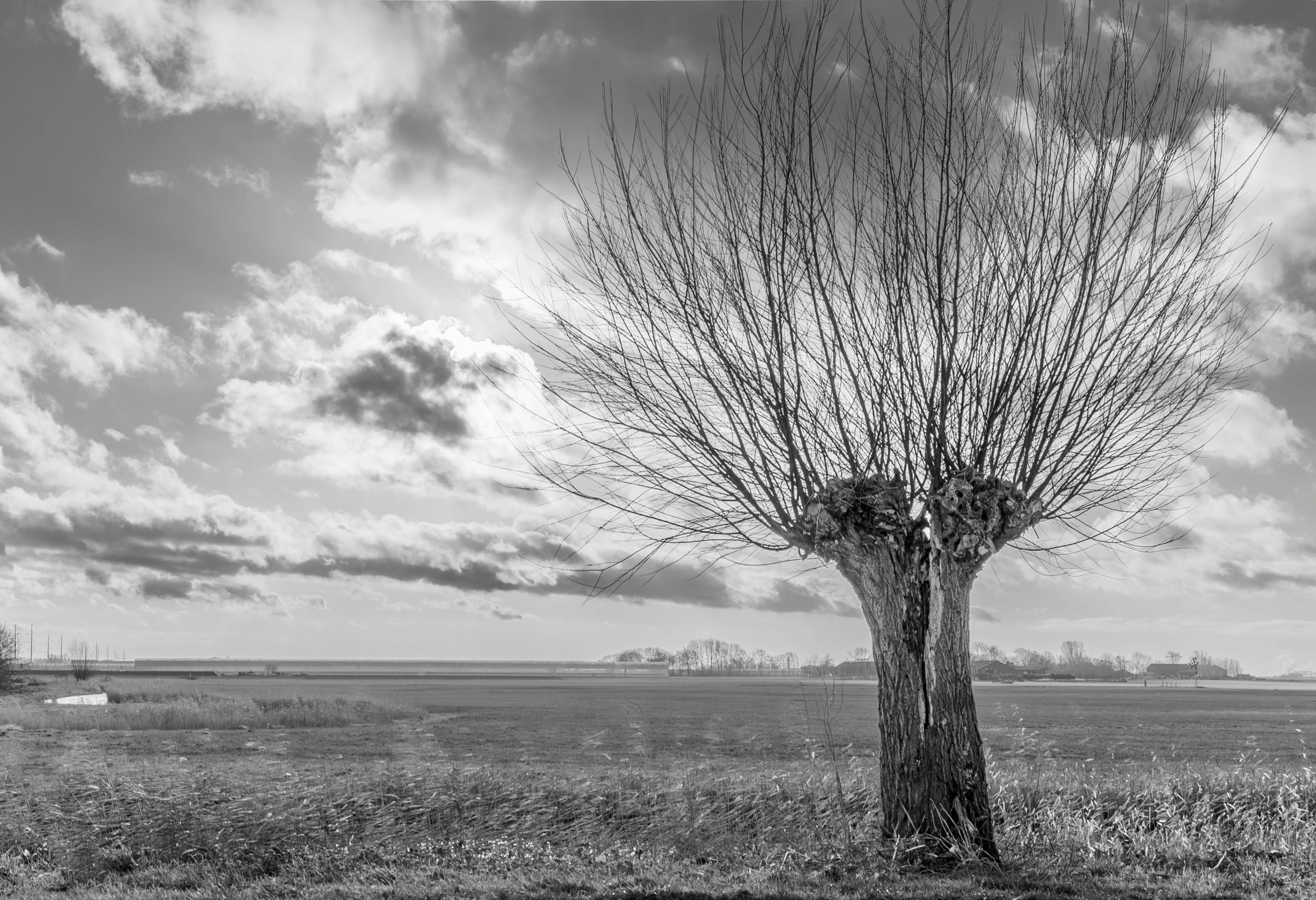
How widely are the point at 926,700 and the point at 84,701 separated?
64.5 metres

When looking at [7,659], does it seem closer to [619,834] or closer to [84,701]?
[84,701]

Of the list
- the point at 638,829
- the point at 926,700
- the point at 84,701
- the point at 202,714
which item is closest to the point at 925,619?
the point at 926,700

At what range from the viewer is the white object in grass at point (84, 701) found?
2019 inches

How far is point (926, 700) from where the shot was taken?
27.4 feet

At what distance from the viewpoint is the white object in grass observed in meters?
51.3

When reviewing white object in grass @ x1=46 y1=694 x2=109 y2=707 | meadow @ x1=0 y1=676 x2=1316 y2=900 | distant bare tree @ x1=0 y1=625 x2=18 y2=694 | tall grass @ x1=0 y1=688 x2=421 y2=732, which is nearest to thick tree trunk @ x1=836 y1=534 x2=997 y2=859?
meadow @ x1=0 y1=676 x2=1316 y2=900

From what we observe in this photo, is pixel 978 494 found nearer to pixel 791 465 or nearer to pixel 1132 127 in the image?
pixel 791 465

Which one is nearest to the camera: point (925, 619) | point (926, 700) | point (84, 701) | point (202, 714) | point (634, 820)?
point (926, 700)

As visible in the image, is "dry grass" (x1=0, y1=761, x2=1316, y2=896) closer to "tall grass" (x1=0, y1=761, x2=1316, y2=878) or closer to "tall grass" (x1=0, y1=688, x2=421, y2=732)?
"tall grass" (x1=0, y1=761, x2=1316, y2=878)

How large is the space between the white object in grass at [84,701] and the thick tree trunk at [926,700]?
54.7 metres

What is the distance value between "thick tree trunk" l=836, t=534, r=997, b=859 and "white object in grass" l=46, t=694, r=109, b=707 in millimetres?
54728

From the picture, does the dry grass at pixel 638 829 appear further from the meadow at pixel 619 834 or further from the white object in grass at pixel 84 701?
the white object in grass at pixel 84 701

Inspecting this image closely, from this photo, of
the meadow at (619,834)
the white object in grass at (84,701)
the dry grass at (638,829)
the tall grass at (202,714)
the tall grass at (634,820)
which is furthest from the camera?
the white object in grass at (84,701)

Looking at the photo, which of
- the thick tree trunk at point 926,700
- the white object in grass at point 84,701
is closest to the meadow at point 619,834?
the thick tree trunk at point 926,700
